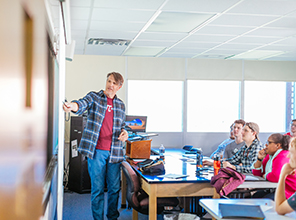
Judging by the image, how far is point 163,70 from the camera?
735cm

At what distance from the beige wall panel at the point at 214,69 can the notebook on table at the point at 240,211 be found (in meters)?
5.63

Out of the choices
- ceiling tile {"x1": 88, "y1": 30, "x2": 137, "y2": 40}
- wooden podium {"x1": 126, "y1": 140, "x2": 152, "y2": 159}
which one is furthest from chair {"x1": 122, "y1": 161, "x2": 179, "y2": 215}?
ceiling tile {"x1": 88, "y1": 30, "x2": 137, "y2": 40}

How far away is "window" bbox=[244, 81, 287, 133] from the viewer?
7.80m

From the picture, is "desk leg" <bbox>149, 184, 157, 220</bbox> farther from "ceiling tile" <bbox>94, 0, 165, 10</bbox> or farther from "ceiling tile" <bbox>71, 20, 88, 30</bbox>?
"ceiling tile" <bbox>71, 20, 88, 30</bbox>

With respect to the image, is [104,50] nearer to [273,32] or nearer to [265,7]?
[273,32]

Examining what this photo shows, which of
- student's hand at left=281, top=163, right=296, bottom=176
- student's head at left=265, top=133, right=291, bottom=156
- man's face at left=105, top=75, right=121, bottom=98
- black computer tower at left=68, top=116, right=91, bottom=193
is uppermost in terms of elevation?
man's face at left=105, top=75, right=121, bottom=98

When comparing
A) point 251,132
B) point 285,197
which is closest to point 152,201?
point 285,197

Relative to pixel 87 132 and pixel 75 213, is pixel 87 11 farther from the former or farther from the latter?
pixel 75 213

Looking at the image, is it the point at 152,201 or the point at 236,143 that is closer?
the point at 152,201

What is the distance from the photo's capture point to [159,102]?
7.50m

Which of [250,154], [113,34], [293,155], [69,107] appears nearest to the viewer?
[293,155]

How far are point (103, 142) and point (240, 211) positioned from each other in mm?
2026

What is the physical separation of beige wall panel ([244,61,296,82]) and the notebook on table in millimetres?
6120

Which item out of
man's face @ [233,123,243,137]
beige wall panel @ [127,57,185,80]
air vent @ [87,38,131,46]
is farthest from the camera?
beige wall panel @ [127,57,185,80]
